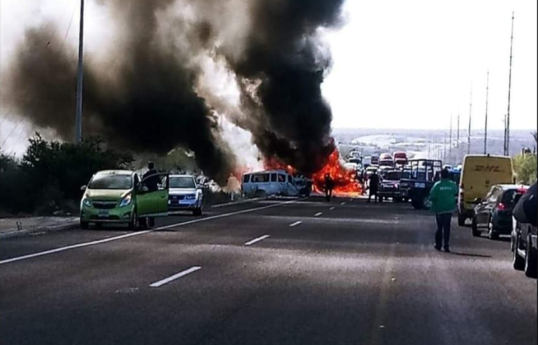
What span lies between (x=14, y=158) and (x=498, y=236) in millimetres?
21281

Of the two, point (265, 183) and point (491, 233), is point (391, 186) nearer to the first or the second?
point (265, 183)

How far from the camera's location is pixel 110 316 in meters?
12.8

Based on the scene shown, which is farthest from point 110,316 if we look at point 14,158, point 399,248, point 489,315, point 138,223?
point 14,158

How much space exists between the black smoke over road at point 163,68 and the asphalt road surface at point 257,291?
28945mm

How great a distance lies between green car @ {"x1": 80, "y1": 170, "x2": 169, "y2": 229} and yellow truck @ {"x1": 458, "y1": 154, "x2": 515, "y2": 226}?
435 inches

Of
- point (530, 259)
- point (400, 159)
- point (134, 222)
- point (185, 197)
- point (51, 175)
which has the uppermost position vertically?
point (400, 159)

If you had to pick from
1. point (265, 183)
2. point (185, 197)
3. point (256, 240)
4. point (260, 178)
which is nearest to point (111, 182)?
point (256, 240)

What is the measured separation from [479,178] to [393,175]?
23095 mm

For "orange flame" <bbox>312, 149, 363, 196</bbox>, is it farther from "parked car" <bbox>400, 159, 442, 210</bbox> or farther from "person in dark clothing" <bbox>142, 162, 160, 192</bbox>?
"person in dark clothing" <bbox>142, 162, 160, 192</bbox>

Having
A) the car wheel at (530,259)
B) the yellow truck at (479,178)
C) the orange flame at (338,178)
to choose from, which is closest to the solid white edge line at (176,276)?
the car wheel at (530,259)

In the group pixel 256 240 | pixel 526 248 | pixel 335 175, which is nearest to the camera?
pixel 526 248

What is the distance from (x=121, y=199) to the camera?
2866 cm

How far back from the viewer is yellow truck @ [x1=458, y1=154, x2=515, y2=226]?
119ft

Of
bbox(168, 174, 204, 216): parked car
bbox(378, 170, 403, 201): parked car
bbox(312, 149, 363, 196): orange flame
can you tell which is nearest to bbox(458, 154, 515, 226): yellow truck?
bbox(168, 174, 204, 216): parked car
